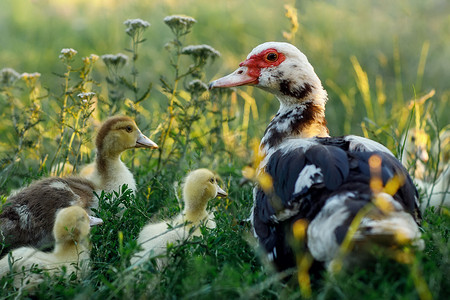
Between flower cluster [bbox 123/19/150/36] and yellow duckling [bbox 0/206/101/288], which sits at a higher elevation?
flower cluster [bbox 123/19/150/36]

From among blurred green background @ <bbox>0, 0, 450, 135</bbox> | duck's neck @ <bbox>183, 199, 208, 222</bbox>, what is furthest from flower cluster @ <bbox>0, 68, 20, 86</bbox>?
blurred green background @ <bbox>0, 0, 450, 135</bbox>

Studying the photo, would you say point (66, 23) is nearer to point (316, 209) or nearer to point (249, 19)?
point (249, 19)

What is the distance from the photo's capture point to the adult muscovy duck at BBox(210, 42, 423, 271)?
118 inches

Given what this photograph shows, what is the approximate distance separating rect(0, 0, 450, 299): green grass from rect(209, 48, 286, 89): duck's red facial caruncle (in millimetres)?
490

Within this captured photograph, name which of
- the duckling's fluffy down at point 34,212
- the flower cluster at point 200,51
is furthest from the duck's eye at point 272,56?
the duckling's fluffy down at point 34,212

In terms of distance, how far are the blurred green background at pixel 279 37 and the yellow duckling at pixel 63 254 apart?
508 cm

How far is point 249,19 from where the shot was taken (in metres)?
9.97

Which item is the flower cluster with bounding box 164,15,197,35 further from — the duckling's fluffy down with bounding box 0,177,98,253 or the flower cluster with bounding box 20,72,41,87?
the duckling's fluffy down with bounding box 0,177,98,253

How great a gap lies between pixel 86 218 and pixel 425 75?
6.56 metres

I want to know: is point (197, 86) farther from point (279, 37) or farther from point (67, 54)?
point (279, 37)

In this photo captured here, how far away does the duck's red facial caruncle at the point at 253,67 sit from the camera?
4.39 metres

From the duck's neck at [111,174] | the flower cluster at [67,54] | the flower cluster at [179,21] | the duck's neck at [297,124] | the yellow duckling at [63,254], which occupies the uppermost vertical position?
the flower cluster at [179,21]

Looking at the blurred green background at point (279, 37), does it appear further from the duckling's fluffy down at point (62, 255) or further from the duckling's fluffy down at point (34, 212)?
the duckling's fluffy down at point (62, 255)

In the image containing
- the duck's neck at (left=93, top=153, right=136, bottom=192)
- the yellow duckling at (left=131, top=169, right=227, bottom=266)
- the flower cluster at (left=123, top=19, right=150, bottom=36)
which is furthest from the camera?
the flower cluster at (left=123, top=19, right=150, bottom=36)
